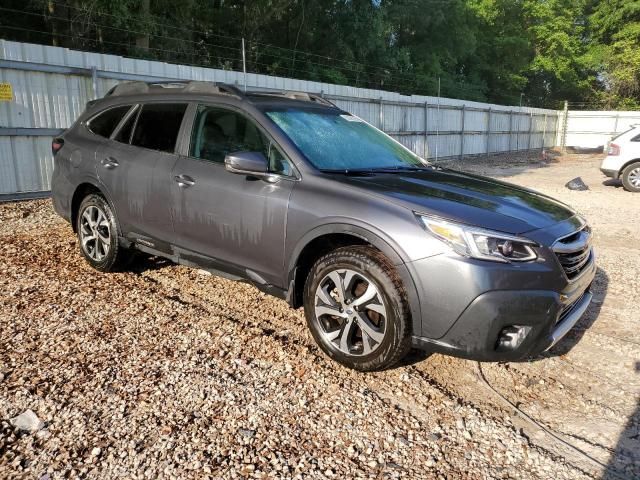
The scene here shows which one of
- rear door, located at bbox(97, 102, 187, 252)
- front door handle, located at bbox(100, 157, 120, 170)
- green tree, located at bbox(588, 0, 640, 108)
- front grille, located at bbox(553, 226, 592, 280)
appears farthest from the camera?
green tree, located at bbox(588, 0, 640, 108)

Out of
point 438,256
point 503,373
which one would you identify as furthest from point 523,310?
point 503,373

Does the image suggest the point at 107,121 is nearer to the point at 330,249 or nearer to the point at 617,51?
the point at 330,249

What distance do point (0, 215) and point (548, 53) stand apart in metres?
47.7

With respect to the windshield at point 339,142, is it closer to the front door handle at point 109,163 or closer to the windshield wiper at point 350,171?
the windshield wiper at point 350,171

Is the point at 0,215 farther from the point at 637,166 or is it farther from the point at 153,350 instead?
the point at 637,166

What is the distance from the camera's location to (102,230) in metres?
4.68

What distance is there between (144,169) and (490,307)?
2.97 m

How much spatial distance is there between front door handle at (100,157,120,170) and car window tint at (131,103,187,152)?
0.23 metres

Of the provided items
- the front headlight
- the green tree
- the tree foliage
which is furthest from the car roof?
the green tree

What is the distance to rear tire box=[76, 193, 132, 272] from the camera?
4.55m

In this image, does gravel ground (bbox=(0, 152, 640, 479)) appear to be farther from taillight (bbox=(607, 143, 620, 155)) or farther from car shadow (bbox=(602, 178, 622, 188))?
car shadow (bbox=(602, 178, 622, 188))

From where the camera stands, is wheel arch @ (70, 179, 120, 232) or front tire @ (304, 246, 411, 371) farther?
wheel arch @ (70, 179, 120, 232)

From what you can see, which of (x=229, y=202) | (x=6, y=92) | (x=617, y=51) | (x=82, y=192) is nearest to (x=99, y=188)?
(x=82, y=192)

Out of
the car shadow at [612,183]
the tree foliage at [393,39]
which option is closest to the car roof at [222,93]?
the tree foliage at [393,39]
